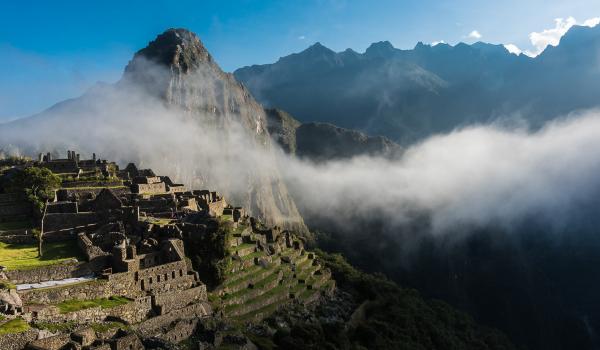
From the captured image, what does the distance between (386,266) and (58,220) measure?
137238 mm

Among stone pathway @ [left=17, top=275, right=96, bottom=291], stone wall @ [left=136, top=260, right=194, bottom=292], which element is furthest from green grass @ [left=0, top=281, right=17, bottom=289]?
stone wall @ [left=136, top=260, right=194, bottom=292]

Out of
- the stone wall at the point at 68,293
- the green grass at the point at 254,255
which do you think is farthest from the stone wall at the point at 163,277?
the green grass at the point at 254,255

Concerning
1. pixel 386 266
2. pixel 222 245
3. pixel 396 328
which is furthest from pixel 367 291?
pixel 386 266

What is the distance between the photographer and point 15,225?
37.0m

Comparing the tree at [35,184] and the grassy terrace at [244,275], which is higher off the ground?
the tree at [35,184]

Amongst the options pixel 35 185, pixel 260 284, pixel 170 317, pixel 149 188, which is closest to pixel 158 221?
pixel 260 284

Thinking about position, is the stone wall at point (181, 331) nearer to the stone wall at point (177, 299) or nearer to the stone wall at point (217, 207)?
the stone wall at point (177, 299)

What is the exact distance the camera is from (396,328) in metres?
55.6

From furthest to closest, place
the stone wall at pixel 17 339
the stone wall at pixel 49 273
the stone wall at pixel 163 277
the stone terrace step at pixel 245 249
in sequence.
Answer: the stone terrace step at pixel 245 249 → the stone wall at pixel 163 277 → the stone wall at pixel 49 273 → the stone wall at pixel 17 339

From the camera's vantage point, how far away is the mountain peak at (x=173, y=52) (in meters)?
180

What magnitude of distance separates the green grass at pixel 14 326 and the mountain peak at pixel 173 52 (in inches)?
6390

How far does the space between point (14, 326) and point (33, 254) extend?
947 centimetres

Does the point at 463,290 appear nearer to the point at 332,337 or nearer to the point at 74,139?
the point at 74,139

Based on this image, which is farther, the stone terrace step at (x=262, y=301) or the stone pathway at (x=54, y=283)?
the stone terrace step at (x=262, y=301)
